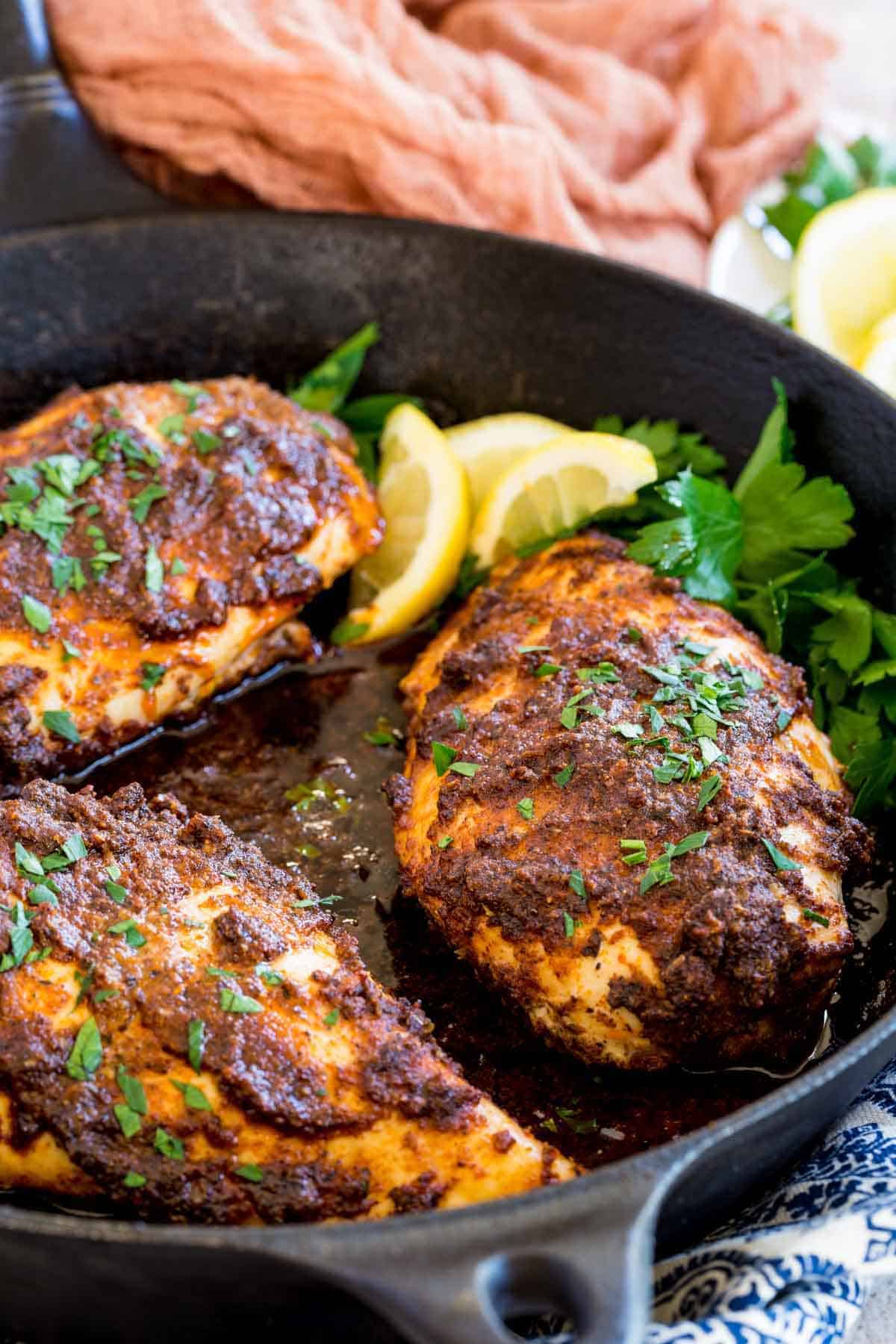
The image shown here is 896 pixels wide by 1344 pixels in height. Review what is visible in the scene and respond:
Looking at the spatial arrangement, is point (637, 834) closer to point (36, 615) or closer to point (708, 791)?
point (708, 791)

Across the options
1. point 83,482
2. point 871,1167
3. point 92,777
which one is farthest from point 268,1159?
point 83,482

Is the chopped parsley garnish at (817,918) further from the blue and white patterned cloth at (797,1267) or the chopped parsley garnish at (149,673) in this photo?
the chopped parsley garnish at (149,673)

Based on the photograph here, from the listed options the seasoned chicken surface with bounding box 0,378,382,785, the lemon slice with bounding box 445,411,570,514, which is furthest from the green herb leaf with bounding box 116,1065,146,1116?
the lemon slice with bounding box 445,411,570,514

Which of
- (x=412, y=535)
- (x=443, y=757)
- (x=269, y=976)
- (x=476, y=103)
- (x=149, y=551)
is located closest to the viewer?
(x=269, y=976)

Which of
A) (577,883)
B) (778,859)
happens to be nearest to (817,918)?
(778,859)

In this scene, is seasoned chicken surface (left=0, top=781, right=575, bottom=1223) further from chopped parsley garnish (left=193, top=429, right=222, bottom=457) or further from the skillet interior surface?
chopped parsley garnish (left=193, top=429, right=222, bottom=457)

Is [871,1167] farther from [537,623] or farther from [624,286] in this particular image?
[624,286]
